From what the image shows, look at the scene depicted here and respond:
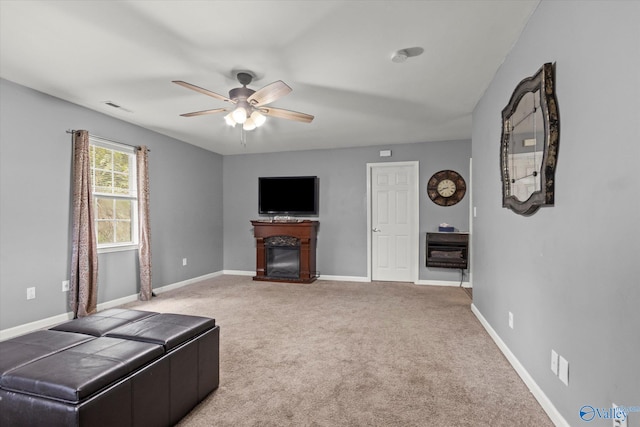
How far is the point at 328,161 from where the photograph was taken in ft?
20.1

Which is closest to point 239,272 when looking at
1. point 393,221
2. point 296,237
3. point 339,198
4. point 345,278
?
point 296,237

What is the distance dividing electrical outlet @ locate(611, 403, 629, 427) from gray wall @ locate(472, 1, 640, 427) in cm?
3

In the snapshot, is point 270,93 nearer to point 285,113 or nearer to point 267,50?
point 267,50

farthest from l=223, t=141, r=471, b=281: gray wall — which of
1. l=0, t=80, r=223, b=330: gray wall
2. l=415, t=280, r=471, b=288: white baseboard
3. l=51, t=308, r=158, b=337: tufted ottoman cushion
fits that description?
l=51, t=308, r=158, b=337: tufted ottoman cushion

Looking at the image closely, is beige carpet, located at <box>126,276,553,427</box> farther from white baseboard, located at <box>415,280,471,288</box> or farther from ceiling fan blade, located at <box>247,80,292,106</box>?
ceiling fan blade, located at <box>247,80,292,106</box>

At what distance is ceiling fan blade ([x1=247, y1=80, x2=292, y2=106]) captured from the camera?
2.51 meters

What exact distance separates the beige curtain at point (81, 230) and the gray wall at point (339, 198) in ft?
9.92

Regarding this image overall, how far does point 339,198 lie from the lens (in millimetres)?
6055

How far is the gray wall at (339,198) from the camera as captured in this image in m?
5.56

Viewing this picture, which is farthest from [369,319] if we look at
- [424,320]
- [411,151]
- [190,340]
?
[411,151]

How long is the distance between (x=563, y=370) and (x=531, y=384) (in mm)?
532

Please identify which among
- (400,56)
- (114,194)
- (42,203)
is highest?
(400,56)

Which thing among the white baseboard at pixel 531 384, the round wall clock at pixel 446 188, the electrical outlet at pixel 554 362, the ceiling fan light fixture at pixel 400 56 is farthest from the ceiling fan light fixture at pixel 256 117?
the round wall clock at pixel 446 188

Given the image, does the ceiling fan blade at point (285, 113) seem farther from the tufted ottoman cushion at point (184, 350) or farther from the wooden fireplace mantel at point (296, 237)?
the wooden fireplace mantel at point (296, 237)
